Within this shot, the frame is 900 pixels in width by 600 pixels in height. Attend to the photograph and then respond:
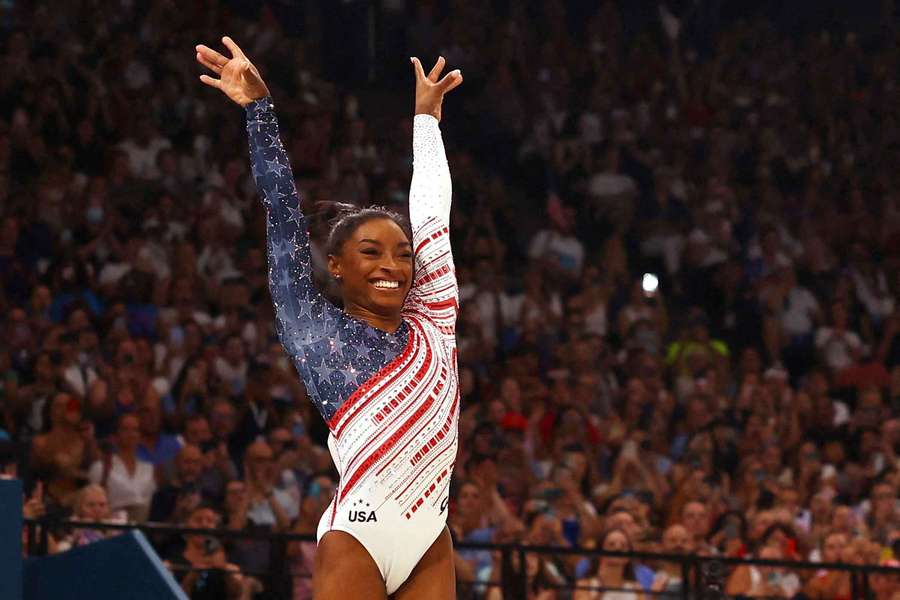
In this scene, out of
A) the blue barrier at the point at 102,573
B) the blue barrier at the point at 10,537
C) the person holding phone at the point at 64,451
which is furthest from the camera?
the person holding phone at the point at 64,451

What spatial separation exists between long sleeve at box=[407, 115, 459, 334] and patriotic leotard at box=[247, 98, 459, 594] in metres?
0.15

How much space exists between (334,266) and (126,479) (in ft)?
13.7

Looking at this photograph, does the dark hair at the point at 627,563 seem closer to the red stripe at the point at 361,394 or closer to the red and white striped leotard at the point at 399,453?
the red and white striped leotard at the point at 399,453

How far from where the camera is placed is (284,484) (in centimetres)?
802

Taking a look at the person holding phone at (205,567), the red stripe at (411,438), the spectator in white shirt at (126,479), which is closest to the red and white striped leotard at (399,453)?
the red stripe at (411,438)

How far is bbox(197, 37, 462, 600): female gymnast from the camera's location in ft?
12.0

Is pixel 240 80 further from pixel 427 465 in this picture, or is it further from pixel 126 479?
pixel 126 479

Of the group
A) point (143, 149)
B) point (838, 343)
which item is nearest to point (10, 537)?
point (143, 149)

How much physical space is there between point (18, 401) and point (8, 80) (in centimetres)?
308

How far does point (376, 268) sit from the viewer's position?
151 inches

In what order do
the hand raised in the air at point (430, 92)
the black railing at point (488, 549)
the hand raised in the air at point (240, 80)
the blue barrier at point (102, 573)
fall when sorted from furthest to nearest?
the black railing at point (488, 549) < the blue barrier at point (102, 573) < the hand raised in the air at point (430, 92) < the hand raised in the air at point (240, 80)

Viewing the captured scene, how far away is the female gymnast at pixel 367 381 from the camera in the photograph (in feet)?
12.0

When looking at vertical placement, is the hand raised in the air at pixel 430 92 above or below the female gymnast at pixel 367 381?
above

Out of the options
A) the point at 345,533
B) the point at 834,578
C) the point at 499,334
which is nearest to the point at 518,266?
the point at 499,334
